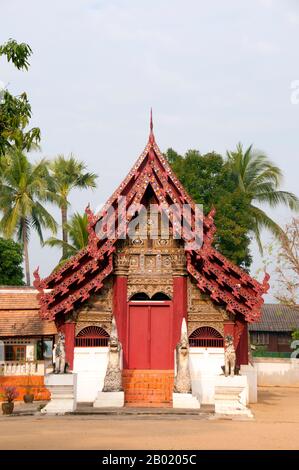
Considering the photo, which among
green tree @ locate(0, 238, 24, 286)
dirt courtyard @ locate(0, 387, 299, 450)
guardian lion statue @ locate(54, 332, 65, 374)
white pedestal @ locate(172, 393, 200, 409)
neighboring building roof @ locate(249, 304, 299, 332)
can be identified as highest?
green tree @ locate(0, 238, 24, 286)

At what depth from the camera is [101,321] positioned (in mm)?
21578

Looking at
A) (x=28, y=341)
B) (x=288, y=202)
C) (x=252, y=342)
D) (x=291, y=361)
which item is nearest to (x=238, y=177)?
(x=288, y=202)

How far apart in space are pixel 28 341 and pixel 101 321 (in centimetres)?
535

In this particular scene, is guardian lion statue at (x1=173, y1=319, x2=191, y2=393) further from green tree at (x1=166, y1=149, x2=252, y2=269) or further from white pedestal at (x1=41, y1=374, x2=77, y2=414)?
green tree at (x1=166, y1=149, x2=252, y2=269)

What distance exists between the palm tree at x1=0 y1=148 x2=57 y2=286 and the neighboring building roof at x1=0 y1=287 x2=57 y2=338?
12.3m

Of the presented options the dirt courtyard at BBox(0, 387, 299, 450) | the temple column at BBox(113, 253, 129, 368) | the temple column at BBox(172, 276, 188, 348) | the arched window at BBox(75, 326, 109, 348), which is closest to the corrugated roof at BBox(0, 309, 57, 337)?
the arched window at BBox(75, 326, 109, 348)

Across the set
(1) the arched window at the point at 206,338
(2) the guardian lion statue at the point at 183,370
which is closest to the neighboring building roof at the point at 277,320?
(1) the arched window at the point at 206,338

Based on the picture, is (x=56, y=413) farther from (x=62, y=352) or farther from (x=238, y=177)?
(x=238, y=177)

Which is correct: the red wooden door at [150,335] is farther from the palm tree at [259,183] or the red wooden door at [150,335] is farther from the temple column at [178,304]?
the palm tree at [259,183]

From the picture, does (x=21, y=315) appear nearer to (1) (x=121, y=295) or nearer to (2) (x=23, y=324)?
(2) (x=23, y=324)

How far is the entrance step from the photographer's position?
2078 cm

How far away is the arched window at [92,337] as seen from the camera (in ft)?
70.7

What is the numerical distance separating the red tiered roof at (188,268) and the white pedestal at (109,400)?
268 cm

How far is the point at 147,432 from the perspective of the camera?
579 inches
